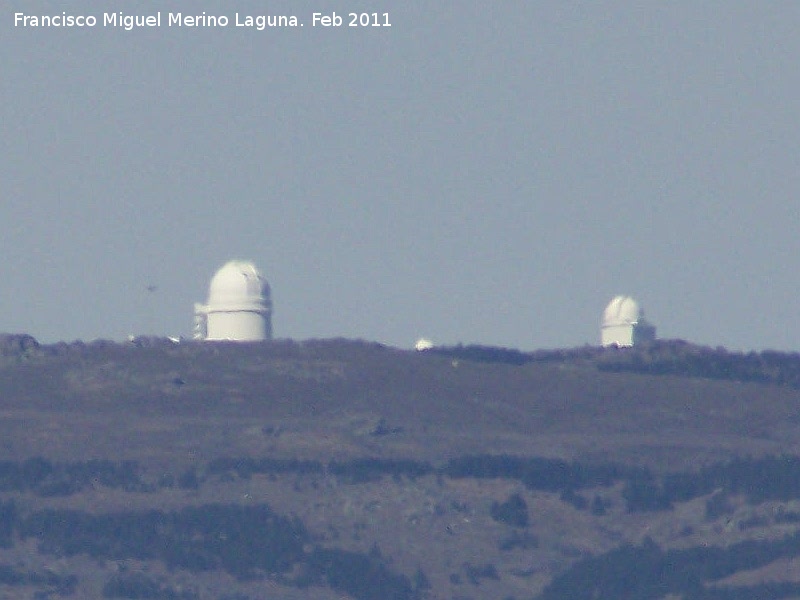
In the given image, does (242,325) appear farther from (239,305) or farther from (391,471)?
(391,471)

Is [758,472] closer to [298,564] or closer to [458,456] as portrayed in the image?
[458,456]

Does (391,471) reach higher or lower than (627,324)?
lower

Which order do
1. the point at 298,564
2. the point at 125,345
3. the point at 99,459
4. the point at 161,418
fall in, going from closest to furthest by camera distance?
1. the point at 298,564
2. the point at 99,459
3. the point at 161,418
4. the point at 125,345

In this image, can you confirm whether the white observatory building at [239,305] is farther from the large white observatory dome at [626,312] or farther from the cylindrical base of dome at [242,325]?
the large white observatory dome at [626,312]

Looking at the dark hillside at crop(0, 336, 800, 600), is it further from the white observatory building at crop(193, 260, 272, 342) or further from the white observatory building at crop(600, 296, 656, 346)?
the white observatory building at crop(600, 296, 656, 346)

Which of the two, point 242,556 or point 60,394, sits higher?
point 60,394

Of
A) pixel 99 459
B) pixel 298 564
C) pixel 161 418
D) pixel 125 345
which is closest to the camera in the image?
pixel 298 564

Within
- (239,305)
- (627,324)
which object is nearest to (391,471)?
(239,305)

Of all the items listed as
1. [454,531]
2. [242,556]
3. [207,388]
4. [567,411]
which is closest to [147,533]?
[242,556]
